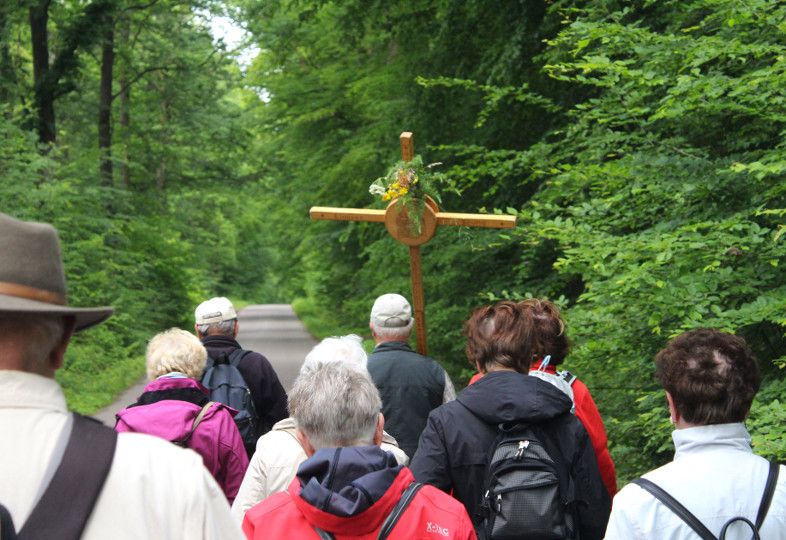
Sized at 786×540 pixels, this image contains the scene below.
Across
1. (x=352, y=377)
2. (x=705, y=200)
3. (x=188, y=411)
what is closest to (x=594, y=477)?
(x=352, y=377)

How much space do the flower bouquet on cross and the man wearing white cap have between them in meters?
1.24

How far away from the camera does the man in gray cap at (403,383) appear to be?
457cm

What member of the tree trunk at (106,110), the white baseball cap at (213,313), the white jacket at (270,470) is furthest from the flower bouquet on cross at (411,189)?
the tree trunk at (106,110)

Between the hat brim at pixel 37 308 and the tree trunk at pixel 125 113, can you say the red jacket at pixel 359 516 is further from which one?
the tree trunk at pixel 125 113

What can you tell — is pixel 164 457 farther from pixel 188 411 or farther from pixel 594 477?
pixel 188 411

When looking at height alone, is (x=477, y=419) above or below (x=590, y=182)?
below

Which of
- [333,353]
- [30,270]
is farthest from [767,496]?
[30,270]

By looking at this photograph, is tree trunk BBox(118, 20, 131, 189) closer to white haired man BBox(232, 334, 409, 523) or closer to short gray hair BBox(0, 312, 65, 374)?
white haired man BBox(232, 334, 409, 523)

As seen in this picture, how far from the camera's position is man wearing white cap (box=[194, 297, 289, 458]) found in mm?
5078

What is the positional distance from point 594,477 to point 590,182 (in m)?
3.69

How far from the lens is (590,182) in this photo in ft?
21.0

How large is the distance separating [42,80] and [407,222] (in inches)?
600

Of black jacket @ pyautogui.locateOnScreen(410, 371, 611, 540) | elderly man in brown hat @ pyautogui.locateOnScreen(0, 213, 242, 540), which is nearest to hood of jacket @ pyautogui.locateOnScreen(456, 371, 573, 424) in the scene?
black jacket @ pyautogui.locateOnScreen(410, 371, 611, 540)

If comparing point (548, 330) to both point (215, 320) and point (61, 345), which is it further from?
point (61, 345)
